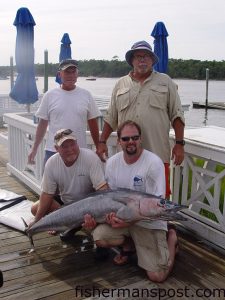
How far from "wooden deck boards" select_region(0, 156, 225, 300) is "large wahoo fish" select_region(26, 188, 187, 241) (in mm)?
325

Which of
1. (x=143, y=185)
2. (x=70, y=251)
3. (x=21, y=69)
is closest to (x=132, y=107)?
(x=143, y=185)

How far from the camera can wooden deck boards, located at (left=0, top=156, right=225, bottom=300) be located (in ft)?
9.54

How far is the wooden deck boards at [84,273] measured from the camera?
9.54 feet

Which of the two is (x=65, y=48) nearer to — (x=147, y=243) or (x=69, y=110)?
(x=69, y=110)

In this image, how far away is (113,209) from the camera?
3039 millimetres

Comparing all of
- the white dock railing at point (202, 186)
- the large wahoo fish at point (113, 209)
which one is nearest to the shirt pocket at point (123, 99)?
the white dock railing at point (202, 186)

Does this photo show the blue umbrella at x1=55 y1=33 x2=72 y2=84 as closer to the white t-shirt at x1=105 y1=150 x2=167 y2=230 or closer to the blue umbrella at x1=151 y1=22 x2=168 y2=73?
the blue umbrella at x1=151 y1=22 x2=168 y2=73

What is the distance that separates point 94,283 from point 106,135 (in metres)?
1.49

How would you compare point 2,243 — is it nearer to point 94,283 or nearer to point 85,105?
point 94,283

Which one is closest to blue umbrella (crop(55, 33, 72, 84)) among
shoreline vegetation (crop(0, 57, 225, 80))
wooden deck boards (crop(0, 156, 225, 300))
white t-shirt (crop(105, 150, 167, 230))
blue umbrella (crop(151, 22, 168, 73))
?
blue umbrella (crop(151, 22, 168, 73))

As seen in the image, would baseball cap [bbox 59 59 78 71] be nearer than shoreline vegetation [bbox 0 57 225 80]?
Yes

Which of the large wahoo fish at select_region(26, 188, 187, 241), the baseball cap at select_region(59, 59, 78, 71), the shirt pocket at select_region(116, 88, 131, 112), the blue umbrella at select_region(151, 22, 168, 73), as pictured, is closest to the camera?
the large wahoo fish at select_region(26, 188, 187, 241)

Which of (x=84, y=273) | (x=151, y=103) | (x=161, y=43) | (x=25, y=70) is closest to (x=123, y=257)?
(x=84, y=273)

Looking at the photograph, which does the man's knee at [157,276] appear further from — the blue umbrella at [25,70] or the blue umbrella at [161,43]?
the blue umbrella at [161,43]
